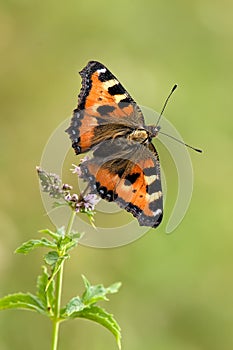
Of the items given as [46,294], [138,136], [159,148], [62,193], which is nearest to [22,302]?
[46,294]

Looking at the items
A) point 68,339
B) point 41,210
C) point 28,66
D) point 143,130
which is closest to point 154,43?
point 28,66


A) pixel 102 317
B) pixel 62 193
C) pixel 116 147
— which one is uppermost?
pixel 116 147

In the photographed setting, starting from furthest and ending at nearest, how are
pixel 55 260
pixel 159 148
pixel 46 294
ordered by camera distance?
1. pixel 159 148
2. pixel 46 294
3. pixel 55 260

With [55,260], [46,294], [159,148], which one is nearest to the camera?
[55,260]

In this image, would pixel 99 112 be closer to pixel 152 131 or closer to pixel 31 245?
pixel 152 131

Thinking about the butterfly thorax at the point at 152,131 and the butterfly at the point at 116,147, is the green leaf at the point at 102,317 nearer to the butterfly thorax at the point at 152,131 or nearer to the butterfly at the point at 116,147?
the butterfly at the point at 116,147

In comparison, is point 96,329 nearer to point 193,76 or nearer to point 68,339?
point 68,339

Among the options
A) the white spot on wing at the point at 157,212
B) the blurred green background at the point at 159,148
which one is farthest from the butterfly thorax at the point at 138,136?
the blurred green background at the point at 159,148
